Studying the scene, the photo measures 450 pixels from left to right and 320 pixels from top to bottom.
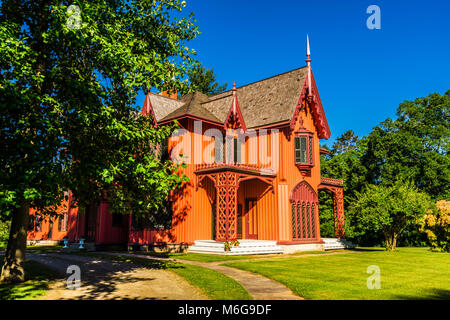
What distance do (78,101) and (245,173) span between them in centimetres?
1440

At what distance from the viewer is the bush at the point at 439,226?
26188 mm

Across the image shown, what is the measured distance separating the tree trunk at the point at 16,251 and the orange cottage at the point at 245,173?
466 inches

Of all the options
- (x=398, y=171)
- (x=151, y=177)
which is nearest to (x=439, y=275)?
(x=151, y=177)

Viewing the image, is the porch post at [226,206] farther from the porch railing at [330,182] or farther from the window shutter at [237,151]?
the porch railing at [330,182]

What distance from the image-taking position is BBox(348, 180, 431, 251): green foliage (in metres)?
25.5

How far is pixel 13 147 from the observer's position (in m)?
9.62

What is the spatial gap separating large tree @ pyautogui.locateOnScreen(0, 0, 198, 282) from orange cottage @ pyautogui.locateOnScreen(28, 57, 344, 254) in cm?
1010

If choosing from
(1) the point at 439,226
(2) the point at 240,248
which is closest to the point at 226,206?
(2) the point at 240,248

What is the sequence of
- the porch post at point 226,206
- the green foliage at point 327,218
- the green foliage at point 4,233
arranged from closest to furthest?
1. the porch post at point 226,206
2. the green foliage at point 4,233
3. the green foliage at point 327,218

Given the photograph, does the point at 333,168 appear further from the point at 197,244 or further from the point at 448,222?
the point at 197,244

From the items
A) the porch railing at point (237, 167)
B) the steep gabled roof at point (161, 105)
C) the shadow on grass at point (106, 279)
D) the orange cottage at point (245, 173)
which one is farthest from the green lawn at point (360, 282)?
the steep gabled roof at point (161, 105)


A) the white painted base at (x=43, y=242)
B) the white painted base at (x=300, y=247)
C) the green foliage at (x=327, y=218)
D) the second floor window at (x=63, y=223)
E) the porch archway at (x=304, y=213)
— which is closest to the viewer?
the white painted base at (x=300, y=247)

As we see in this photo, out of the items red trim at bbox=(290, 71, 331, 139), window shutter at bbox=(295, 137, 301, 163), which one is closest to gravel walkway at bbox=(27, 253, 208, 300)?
window shutter at bbox=(295, 137, 301, 163)
